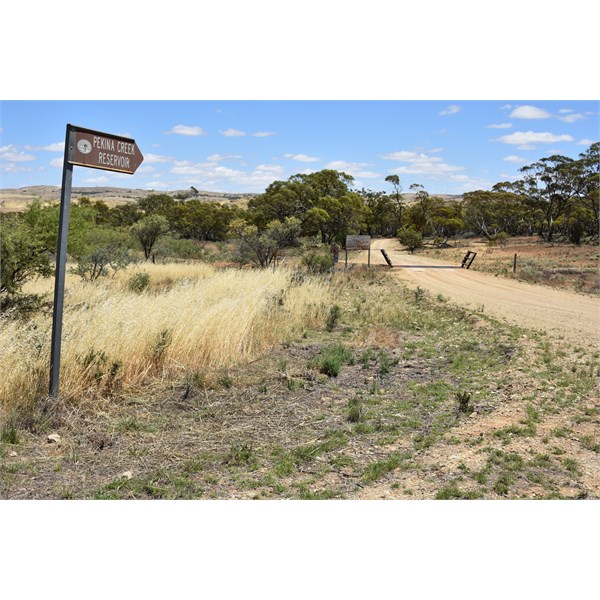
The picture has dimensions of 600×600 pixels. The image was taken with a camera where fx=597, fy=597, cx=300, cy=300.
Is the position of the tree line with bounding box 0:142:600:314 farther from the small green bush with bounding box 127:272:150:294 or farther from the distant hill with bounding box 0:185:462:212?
the distant hill with bounding box 0:185:462:212

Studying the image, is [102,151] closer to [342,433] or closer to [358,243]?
[342,433]

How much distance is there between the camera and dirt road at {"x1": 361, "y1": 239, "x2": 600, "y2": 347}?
1080cm

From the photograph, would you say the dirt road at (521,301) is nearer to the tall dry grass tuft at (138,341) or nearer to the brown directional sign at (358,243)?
the brown directional sign at (358,243)

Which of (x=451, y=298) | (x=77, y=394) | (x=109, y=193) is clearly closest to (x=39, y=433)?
(x=77, y=394)

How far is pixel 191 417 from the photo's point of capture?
18.7 feet

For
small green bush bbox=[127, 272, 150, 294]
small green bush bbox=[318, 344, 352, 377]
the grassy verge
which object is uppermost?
small green bush bbox=[127, 272, 150, 294]

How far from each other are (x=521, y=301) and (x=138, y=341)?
10865 millimetres

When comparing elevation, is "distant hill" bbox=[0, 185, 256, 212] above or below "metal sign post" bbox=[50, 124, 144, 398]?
above

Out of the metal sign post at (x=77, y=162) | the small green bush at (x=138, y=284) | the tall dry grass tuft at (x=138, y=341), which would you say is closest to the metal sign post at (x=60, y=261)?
the metal sign post at (x=77, y=162)

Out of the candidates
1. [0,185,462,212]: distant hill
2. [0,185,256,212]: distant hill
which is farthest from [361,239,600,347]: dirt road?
[0,185,256,212]: distant hill

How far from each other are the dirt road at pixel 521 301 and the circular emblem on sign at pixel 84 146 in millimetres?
7705

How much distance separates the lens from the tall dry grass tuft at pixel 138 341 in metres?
5.67

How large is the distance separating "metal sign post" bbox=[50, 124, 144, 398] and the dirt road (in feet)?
24.2

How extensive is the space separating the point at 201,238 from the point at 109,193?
8896 centimetres
